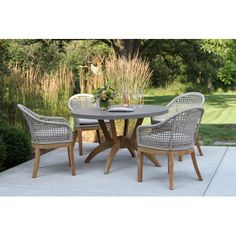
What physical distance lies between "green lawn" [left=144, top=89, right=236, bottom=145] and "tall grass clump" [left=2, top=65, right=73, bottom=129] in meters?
2.59

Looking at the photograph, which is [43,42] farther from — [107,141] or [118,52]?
[107,141]

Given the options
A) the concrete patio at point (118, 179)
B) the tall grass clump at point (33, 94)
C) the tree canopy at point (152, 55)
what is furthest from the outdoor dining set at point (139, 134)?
the tree canopy at point (152, 55)

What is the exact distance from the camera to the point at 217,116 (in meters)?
11.3

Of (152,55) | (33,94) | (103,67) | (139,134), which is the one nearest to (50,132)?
(139,134)

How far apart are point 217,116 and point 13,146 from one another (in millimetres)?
7372

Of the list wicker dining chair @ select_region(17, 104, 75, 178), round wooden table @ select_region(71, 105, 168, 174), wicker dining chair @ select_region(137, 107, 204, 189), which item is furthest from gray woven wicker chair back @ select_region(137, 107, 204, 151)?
wicker dining chair @ select_region(17, 104, 75, 178)

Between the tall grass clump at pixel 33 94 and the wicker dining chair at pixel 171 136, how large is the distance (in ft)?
7.98

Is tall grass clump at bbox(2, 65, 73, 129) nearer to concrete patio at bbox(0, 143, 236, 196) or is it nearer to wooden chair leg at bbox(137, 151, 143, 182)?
concrete patio at bbox(0, 143, 236, 196)

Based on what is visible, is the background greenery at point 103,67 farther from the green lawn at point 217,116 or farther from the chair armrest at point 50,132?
the chair armrest at point 50,132

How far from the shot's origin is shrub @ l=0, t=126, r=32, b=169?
5023 mm

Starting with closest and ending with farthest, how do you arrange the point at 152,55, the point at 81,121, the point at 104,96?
the point at 104,96, the point at 81,121, the point at 152,55

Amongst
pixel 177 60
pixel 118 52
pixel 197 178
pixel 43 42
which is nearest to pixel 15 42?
pixel 43 42

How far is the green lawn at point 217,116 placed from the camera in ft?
26.1

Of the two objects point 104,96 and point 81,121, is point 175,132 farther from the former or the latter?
point 81,121
